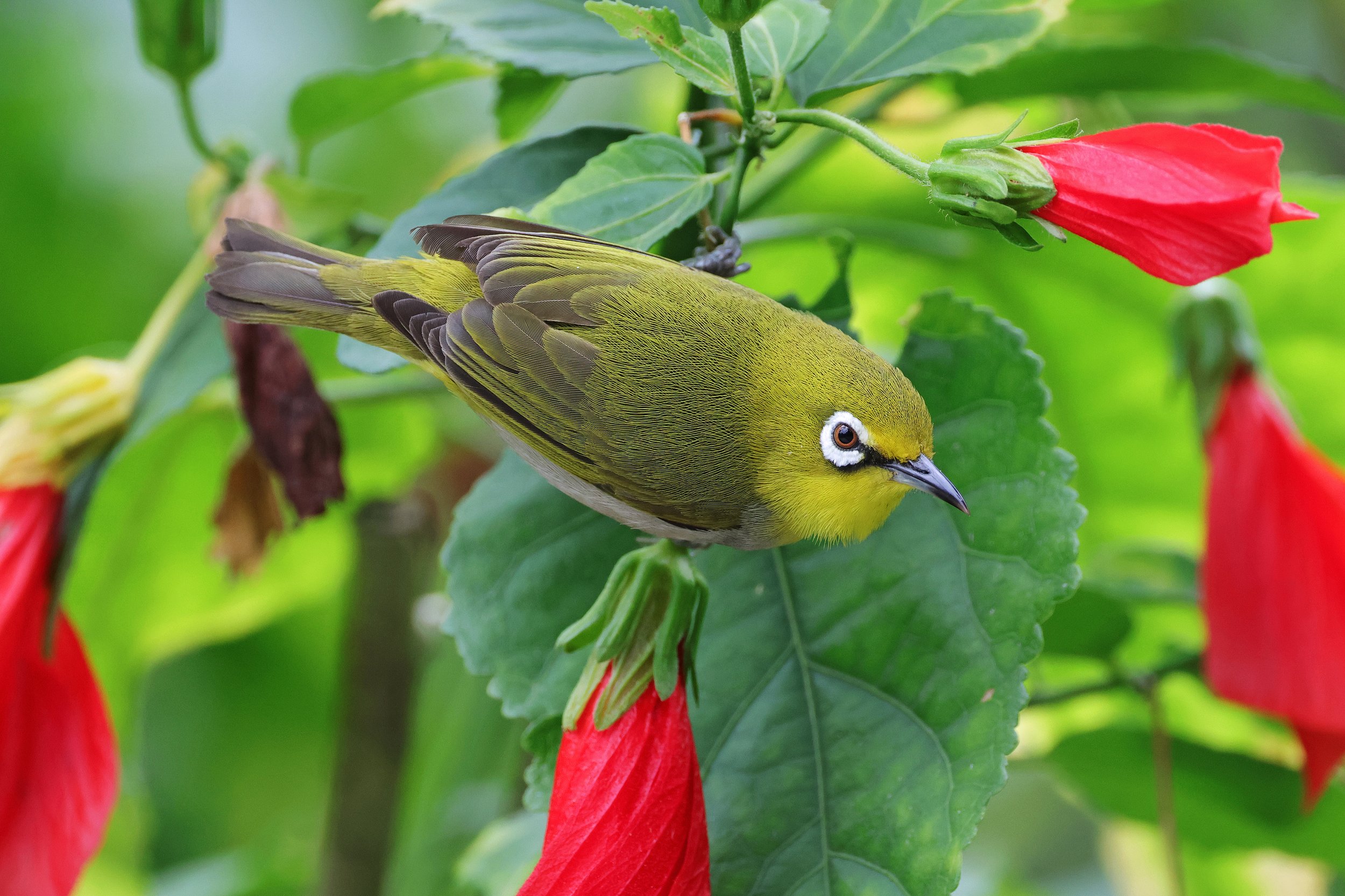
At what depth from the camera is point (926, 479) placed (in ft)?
1.31

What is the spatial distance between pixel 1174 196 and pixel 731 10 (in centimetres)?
13

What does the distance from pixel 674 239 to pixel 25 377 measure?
978 mm

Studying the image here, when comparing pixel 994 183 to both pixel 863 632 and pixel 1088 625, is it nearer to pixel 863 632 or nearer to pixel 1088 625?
pixel 863 632

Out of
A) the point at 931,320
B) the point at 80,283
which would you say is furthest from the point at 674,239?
the point at 80,283

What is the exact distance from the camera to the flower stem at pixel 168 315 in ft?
1.89

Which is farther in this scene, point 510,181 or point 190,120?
point 190,120

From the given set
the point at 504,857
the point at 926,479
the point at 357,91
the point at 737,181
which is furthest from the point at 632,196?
the point at 504,857

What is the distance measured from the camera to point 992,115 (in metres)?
0.85

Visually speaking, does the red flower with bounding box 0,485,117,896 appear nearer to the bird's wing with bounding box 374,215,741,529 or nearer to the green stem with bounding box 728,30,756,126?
the bird's wing with bounding box 374,215,741,529

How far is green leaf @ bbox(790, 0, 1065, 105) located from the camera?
42cm

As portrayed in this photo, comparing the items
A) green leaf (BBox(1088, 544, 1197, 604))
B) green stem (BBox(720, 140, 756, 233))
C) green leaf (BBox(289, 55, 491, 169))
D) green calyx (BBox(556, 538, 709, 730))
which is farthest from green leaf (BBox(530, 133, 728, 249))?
green leaf (BBox(1088, 544, 1197, 604))

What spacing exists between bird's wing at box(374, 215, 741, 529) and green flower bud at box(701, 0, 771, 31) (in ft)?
0.37

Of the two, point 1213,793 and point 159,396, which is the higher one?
point 159,396

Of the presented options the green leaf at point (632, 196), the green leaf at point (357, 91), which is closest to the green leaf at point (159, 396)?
the green leaf at point (357, 91)
